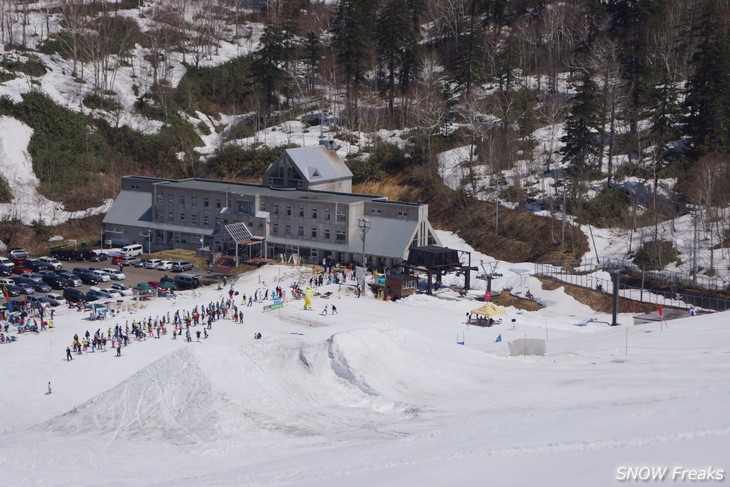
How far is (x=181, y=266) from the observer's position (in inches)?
2495

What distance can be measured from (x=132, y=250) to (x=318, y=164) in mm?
16819

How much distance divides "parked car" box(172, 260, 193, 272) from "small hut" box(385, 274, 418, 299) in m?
15.9

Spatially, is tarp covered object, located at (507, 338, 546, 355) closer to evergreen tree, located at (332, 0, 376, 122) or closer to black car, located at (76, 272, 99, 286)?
black car, located at (76, 272, 99, 286)

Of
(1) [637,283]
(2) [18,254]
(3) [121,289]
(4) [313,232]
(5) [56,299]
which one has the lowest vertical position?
(5) [56,299]

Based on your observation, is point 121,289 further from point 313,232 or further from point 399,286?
point 399,286

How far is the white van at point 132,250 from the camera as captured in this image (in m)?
68.5

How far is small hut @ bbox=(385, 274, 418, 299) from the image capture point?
5581 cm

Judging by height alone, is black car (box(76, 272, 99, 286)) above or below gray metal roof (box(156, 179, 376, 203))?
below

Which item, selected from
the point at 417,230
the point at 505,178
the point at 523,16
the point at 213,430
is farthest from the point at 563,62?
the point at 213,430

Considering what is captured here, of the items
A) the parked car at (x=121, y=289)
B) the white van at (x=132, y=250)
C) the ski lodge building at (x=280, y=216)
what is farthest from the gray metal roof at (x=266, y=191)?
the parked car at (x=121, y=289)

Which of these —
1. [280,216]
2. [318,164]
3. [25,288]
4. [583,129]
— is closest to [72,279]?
[25,288]

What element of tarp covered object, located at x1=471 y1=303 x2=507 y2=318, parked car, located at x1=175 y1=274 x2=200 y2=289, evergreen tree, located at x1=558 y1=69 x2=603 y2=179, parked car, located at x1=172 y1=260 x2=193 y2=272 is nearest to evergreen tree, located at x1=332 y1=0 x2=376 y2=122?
evergreen tree, located at x1=558 y1=69 x2=603 y2=179

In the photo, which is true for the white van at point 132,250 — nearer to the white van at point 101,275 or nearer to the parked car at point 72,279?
the white van at point 101,275

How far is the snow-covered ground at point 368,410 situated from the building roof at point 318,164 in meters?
28.6
